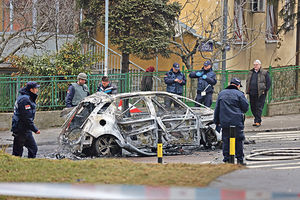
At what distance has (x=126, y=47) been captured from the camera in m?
20.3

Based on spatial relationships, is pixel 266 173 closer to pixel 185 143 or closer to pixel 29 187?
pixel 185 143

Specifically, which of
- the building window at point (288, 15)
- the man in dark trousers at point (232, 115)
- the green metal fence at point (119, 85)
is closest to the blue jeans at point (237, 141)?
the man in dark trousers at point (232, 115)

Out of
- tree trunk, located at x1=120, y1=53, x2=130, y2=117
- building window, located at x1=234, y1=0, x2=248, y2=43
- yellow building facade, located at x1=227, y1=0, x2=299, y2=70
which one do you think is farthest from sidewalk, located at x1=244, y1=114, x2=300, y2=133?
building window, located at x1=234, y1=0, x2=248, y2=43

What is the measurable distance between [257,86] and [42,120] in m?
6.34

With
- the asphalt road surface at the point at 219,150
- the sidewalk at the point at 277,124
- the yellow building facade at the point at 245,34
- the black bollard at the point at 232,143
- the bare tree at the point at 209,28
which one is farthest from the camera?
the yellow building facade at the point at 245,34

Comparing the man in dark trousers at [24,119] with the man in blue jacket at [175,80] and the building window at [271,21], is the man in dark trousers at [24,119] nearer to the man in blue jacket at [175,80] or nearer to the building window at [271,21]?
the man in blue jacket at [175,80]

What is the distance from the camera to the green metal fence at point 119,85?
17.3 metres

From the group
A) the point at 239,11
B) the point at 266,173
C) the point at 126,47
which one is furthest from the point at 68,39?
the point at 266,173

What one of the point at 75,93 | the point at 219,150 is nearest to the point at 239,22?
the point at 75,93

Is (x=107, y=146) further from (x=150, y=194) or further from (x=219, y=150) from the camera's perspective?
(x=150, y=194)

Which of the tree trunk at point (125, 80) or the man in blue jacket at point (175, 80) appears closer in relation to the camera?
the tree trunk at point (125, 80)

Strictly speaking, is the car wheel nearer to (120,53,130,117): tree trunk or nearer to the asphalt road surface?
the asphalt road surface

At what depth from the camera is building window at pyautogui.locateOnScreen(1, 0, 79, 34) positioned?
20.0 m

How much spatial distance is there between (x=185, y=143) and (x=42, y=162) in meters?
3.50
